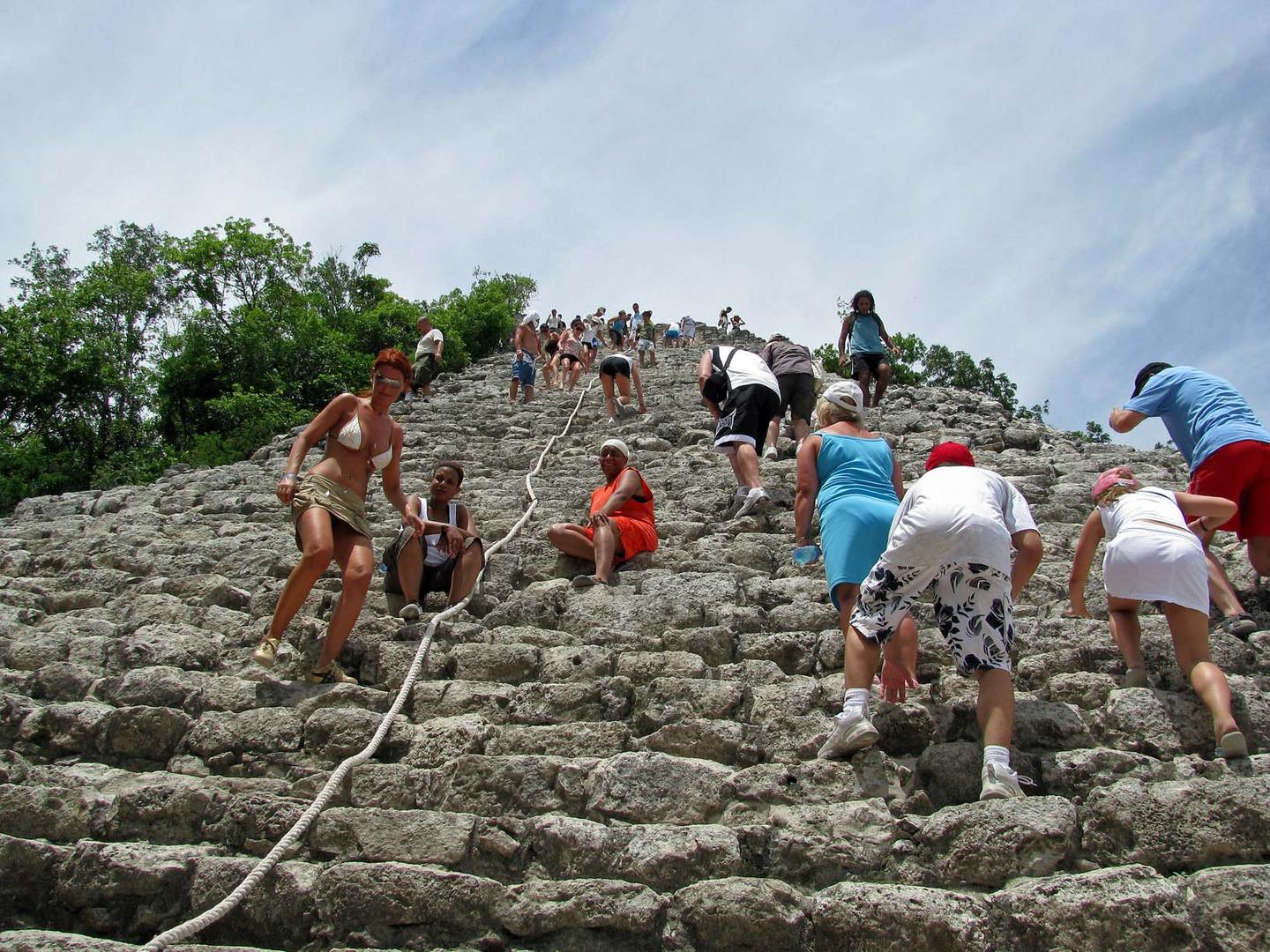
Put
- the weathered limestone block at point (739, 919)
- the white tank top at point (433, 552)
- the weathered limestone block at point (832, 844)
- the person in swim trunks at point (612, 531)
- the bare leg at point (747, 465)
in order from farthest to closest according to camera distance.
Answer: the bare leg at point (747, 465) → the person in swim trunks at point (612, 531) → the white tank top at point (433, 552) → the weathered limestone block at point (832, 844) → the weathered limestone block at point (739, 919)

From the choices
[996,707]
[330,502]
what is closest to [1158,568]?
[996,707]

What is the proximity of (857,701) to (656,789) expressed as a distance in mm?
860

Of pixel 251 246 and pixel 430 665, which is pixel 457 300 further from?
pixel 430 665

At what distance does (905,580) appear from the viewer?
378 cm

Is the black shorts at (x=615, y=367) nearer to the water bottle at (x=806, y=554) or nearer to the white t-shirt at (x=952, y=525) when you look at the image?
the water bottle at (x=806, y=554)

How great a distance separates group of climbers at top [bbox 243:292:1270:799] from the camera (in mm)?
3660

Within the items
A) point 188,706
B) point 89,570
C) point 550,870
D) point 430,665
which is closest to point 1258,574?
point 550,870

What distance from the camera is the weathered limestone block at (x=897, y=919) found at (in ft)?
9.07

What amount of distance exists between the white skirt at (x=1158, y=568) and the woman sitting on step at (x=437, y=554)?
3511 mm

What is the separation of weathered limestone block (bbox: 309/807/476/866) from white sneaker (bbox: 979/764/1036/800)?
6.13 ft

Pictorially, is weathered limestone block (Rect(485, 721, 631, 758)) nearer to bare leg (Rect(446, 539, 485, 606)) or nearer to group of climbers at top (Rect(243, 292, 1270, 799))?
group of climbers at top (Rect(243, 292, 1270, 799))

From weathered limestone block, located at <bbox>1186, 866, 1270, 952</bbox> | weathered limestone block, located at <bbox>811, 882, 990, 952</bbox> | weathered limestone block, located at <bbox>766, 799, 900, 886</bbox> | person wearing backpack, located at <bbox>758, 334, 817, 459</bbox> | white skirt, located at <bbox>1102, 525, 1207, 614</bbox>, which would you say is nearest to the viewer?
weathered limestone block, located at <bbox>1186, 866, 1270, 952</bbox>

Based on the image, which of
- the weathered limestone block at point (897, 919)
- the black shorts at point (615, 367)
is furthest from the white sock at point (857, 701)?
the black shorts at point (615, 367)

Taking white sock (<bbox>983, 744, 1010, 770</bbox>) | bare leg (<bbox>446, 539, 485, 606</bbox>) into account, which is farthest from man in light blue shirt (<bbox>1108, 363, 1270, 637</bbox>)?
bare leg (<bbox>446, 539, 485, 606</bbox>)
